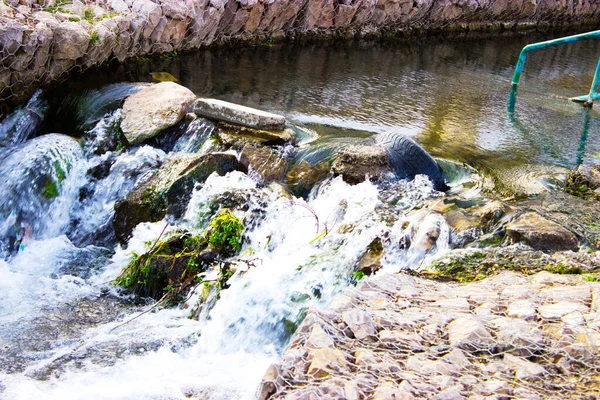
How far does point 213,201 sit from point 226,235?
1.64 ft

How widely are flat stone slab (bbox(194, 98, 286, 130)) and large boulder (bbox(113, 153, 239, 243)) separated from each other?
1.72ft

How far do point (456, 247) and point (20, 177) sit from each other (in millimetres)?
3779

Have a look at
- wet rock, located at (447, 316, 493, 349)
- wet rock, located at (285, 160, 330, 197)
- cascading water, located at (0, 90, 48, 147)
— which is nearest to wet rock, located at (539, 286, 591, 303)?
wet rock, located at (447, 316, 493, 349)

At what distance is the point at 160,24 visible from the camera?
8.52 meters

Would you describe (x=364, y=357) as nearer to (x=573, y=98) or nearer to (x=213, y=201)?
(x=213, y=201)

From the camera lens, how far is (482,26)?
1484cm

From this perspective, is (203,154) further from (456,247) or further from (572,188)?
(572,188)

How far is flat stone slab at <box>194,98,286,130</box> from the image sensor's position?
20.6ft

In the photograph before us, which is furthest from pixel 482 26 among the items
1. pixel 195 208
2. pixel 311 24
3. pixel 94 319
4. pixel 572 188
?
pixel 94 319

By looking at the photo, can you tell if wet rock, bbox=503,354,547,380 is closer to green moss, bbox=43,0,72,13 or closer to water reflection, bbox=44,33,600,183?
water reflection, bbox=44,33,600,183

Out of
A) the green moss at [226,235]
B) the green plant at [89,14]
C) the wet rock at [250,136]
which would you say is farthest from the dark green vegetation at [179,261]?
the green plant at [89,14]

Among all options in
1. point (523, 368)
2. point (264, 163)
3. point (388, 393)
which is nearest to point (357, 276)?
point (264, 163)

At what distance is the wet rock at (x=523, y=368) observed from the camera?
2719mm

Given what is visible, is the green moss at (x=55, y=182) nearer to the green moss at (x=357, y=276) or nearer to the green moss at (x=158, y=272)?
the green moss at (x=158, y=272)
